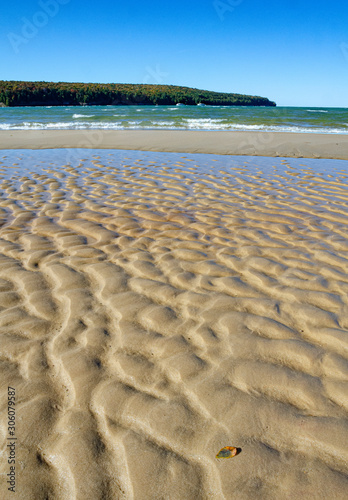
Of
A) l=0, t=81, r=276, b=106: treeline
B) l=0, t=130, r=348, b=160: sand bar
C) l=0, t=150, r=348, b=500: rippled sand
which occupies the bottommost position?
l=0, t=150, r=348, b=500: rippled sand

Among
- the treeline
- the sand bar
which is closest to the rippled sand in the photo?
the sand bar

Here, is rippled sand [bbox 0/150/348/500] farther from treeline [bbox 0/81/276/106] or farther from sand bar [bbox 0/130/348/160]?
treeline [bbox 0/81/276/106]

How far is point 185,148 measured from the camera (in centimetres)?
1141

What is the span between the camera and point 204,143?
12391 millimetres

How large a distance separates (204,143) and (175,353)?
1109 centimetres

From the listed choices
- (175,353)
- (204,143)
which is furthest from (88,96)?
(175,353)

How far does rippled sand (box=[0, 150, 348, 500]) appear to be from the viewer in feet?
4.83

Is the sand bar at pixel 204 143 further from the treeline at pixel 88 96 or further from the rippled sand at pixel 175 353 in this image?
the treeline at pixel 88 96

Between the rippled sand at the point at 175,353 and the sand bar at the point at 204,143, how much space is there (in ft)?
21.9

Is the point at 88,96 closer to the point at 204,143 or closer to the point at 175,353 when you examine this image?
the point at 204,143

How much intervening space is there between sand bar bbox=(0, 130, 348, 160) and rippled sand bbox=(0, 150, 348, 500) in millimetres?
6670

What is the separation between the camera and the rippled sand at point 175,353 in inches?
58.0

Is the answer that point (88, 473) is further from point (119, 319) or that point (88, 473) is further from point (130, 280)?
point (130, 280)

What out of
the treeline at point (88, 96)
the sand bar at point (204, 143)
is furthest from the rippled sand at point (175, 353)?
the treeline at point (88, 96)
